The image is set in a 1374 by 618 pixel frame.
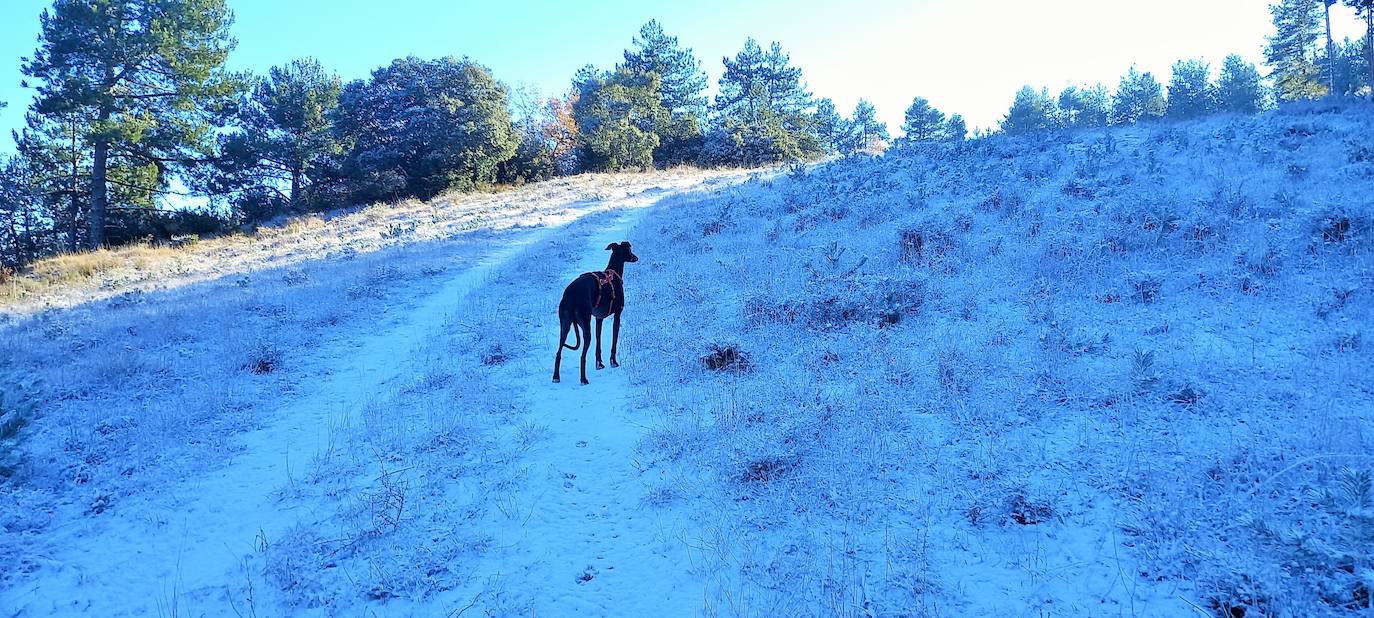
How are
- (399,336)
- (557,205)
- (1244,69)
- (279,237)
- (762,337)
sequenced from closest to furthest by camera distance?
1. (762,337)
2. (399,336)
3. (279,237)
4. (557,205)
5. (1244,69)

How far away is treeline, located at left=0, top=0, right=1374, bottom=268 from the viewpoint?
24266mm

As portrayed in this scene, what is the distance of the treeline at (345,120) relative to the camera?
79.6ft

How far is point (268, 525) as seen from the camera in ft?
16.6

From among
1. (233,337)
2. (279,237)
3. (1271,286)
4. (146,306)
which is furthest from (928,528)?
(279,237)

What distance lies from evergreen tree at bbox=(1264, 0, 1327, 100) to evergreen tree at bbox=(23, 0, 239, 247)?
203ft

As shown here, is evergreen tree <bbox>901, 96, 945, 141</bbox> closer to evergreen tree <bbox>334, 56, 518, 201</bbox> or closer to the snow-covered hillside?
evergreen tree <bbox>334, 56, 518, 201</bbox>

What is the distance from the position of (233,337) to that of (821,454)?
31.2 ft

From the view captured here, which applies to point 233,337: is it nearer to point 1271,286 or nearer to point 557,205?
point 1271,286

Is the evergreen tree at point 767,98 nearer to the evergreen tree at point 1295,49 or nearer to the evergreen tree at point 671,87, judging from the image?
the evergreen tree at point 671,87

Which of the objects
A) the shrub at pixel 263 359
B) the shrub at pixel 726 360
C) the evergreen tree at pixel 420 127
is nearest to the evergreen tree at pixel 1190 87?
the evergreen tree at pixel 420 127

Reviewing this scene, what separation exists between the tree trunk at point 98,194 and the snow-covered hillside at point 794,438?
1923cm

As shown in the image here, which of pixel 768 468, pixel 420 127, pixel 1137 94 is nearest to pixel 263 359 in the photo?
pixel 768 468

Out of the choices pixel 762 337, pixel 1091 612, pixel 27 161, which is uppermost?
pixel 27 161

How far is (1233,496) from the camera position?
4.19 m
